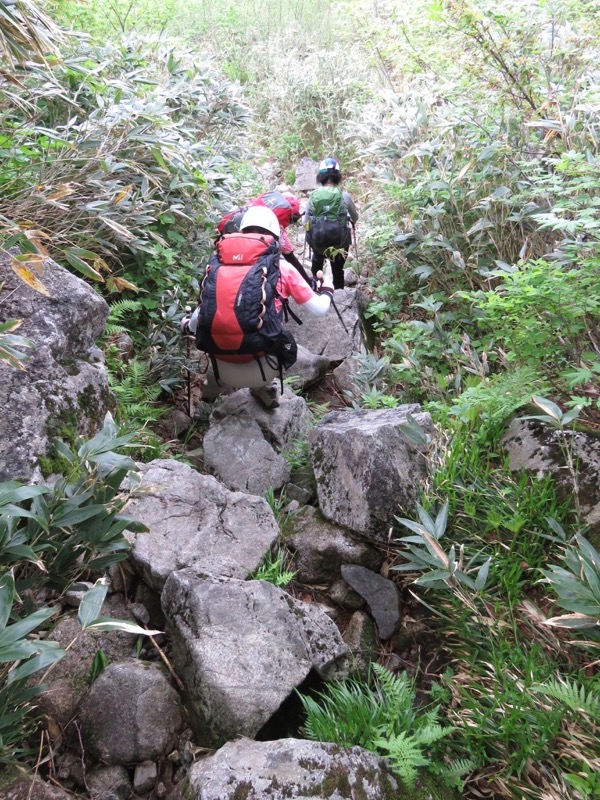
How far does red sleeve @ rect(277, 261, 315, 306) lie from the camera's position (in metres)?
4.71

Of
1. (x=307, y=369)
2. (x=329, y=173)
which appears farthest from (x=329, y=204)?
(x=307, y=369)

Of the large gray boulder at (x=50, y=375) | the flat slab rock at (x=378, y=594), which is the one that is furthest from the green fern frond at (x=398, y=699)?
the large gray boulder at (x=50, y=375)

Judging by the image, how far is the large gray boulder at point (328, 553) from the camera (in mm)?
3477

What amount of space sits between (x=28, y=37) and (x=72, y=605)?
3.01 metres

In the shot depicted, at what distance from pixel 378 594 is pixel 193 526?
1.18m

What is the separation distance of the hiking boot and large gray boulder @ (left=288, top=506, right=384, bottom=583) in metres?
1.55

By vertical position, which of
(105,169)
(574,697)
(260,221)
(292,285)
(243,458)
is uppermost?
(105,169)

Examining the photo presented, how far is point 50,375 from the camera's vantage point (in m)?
3.40

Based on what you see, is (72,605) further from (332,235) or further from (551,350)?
(332,235)

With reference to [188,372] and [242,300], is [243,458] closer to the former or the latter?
[188,372]

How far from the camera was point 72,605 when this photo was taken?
114 inches

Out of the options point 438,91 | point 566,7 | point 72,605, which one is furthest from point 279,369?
point 566,7

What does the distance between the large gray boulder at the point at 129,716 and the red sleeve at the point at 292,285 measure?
10.2 ft

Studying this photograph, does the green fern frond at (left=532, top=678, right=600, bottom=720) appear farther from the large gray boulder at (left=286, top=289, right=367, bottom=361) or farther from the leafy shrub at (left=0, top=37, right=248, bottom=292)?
the large gray boulder at (left=286, top=289, right=367, bottom=361)
